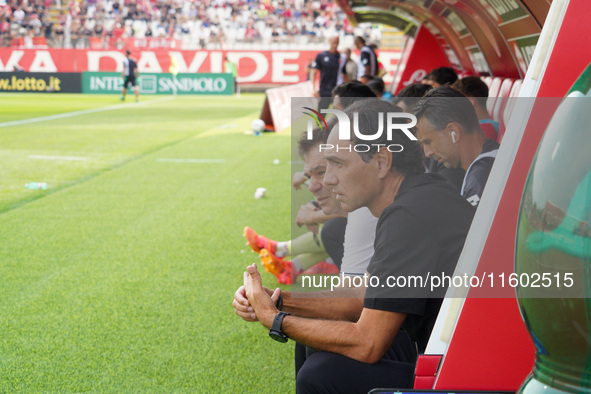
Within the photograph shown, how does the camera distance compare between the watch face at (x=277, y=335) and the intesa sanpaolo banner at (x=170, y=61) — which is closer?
the watch face at (x=277, y=335)

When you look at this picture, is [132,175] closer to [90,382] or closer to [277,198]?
[277,198]

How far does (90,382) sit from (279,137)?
1160 centimetres

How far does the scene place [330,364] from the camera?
7.07ft

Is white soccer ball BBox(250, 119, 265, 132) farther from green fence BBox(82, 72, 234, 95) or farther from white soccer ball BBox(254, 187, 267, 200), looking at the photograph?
green fence BBox(82, 72, 234, 95)

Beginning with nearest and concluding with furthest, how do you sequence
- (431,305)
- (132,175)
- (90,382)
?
(431,305) → (90,382) → (132,175)

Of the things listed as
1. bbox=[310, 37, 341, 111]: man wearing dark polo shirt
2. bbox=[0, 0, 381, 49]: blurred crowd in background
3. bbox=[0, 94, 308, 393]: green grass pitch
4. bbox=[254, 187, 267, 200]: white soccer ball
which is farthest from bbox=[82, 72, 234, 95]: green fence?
bbox=[254, 187, 267, 200]: white soccer ball

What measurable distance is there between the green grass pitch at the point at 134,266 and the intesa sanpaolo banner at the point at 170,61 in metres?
20.3

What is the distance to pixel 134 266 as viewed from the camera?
17.4 feet

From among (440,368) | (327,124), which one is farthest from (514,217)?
(327,124)

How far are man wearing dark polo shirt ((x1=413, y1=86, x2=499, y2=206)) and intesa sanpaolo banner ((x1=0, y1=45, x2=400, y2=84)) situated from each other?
94.8 ft

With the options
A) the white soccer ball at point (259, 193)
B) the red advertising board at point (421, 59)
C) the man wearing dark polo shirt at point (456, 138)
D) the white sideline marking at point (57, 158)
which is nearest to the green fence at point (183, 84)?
the red advertising board at point (421, 59)

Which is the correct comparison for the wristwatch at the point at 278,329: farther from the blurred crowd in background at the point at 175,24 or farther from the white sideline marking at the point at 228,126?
the blurred crowd in background at the point at 175,24

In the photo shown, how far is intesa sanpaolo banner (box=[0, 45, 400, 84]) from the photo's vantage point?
3212cm

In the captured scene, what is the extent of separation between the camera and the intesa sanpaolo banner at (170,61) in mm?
32125
